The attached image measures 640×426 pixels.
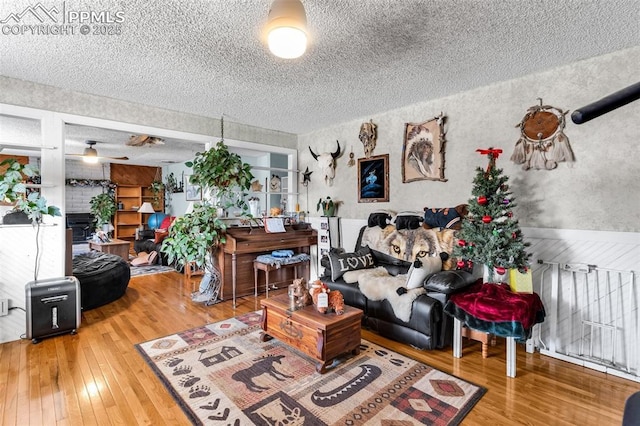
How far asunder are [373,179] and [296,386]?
2.83 m

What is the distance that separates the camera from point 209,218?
4109mm

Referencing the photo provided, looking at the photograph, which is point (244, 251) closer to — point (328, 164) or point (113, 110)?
point (328, 164)

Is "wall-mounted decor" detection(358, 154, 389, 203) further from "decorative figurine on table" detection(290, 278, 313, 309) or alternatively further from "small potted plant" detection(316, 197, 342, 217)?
"decorative figurine on table" detection(290, 278, 313, 309)

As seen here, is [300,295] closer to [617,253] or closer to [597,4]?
[617,253]

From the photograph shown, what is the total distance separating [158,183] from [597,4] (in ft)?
A: 31.0

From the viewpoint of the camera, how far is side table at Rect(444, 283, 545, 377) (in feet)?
7.64

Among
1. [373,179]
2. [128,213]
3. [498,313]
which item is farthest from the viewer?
[128,213]

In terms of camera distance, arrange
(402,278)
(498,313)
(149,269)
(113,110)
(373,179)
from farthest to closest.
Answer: (149,269) → (373,179) → (113,110) → (402,278) → (498,313)

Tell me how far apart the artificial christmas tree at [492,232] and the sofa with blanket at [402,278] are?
0.89ft

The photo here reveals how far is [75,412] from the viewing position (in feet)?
6.46

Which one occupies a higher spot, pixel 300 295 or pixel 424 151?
pixel 424 151

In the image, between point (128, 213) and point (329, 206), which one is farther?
point (128, 213)

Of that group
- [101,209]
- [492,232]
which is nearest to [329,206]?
[492,232]

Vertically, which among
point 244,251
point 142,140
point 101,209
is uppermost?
point 142,140
